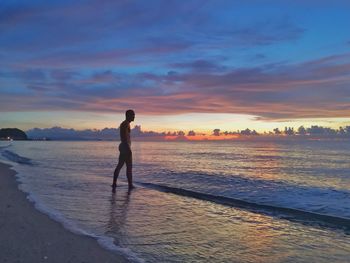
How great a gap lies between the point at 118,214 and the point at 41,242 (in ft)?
9.78

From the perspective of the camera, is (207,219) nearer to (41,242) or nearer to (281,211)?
(281,211)

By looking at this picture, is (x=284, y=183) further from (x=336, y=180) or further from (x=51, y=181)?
(x=51, y=181)

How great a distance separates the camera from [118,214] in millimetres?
8602

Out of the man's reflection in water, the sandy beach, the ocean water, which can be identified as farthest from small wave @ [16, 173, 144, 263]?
the man's reflection in water

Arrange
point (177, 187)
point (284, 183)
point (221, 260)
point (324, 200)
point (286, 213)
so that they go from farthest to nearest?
point (284, 183)
point (177, 187)
point (324, 200)
point (286, 213)
point (221, 260)

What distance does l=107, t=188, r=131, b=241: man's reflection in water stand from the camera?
687 cm

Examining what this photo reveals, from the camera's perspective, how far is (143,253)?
5684mm

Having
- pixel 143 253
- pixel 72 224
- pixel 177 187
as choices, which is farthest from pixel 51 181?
pixel 143 253

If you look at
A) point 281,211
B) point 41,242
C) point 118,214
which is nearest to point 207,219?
point 118,214

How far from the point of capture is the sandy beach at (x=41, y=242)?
503 centimetres

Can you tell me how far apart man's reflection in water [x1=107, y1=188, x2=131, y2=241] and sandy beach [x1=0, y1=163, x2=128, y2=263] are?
752 millimetres

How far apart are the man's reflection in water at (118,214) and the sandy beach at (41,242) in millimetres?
752

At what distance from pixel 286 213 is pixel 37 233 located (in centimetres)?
598

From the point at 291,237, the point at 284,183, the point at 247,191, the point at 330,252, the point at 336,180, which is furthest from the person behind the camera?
the point at 336,180
